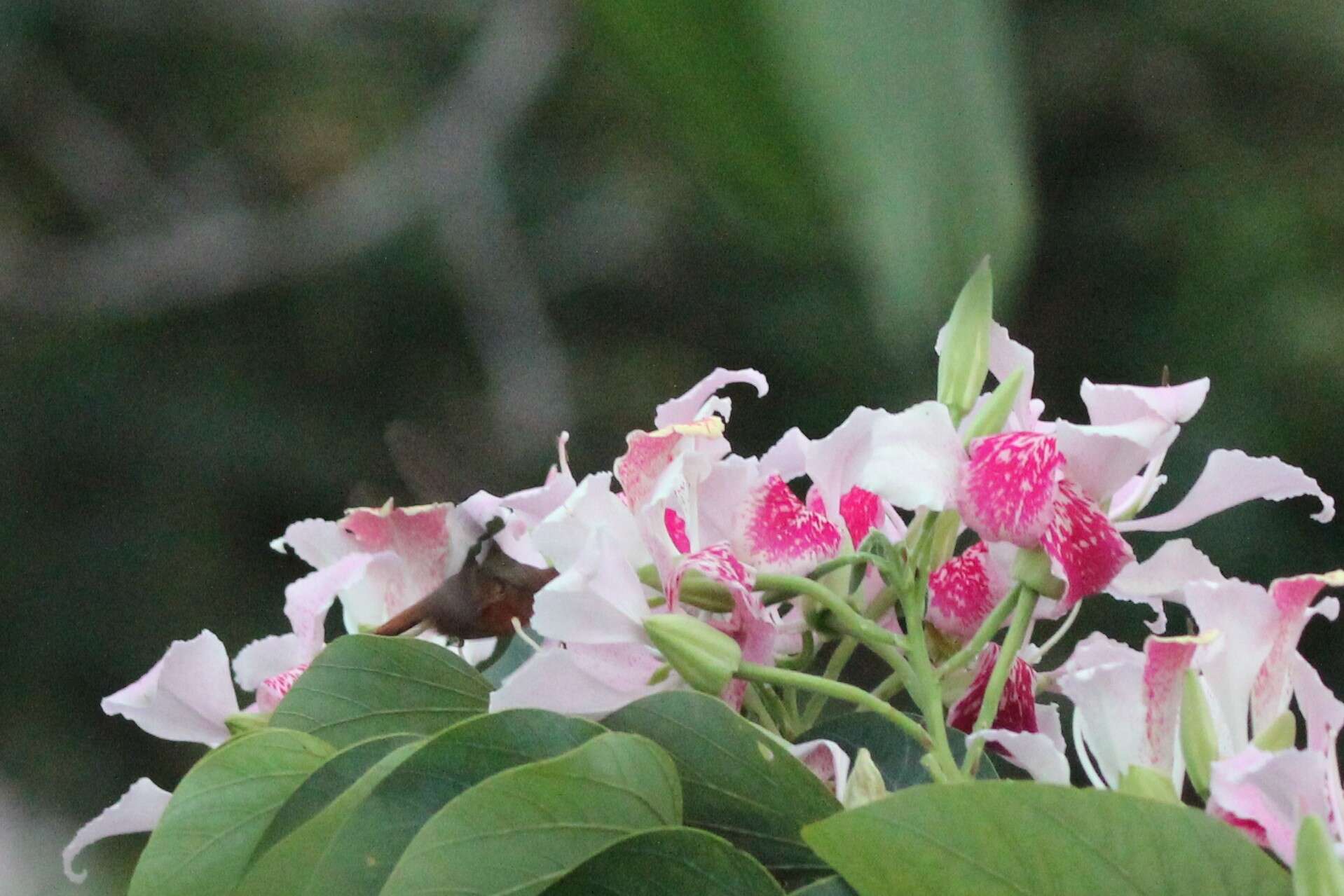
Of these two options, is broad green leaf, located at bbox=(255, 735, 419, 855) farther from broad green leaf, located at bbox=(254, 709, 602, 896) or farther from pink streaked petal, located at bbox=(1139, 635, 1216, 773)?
pink streaked petal, located at bbox=(1139, 635, 1216, 773)

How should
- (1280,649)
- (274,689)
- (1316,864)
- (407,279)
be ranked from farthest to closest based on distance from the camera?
1. (407,279)
2. (274,689)
3. (1280,649)
4. (1316,864)

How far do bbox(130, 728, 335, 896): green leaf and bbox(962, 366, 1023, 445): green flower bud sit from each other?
0.56 ft

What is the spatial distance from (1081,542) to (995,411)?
1.5 inches

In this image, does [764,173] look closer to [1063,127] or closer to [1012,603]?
[1012,603]

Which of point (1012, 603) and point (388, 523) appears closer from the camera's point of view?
point (1012, 603)

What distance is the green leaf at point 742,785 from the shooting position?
0.35 metres

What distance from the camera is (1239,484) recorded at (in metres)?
0.43

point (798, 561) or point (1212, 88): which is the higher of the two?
point (1212, 88)

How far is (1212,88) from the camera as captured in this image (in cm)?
291

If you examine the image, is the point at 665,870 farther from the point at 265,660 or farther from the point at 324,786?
the point at 265,660

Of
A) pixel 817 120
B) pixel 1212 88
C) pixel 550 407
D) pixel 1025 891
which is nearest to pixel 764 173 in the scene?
pixel 817 120

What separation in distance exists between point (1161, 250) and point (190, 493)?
165 cm

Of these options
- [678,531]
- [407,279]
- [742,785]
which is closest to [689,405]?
[678,531]

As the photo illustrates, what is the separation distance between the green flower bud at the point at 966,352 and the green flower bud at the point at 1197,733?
0.35 feet
